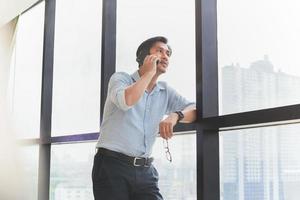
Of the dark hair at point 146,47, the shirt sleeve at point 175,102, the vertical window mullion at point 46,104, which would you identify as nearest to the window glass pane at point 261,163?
the shirt sleeve at point 175,102

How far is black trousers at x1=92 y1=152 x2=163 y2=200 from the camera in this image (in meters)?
2.28

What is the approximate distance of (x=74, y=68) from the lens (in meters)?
4.16

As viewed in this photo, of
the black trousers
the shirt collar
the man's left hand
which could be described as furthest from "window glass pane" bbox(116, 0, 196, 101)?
the black trousers

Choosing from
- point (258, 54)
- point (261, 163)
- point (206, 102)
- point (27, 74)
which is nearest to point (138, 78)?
point (206, 102)

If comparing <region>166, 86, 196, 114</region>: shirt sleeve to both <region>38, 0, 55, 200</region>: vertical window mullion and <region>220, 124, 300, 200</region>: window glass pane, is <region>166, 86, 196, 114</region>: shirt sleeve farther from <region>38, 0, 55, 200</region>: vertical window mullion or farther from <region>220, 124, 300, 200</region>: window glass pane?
<region>38, 0, 55, 200</region>: vertical window mullion

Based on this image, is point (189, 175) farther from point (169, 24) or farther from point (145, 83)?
point (169, 24)

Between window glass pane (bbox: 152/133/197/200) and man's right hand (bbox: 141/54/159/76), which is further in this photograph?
window glass pane (bbox: 152/133/197/200)

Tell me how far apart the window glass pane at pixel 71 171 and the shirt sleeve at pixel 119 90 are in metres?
1.41

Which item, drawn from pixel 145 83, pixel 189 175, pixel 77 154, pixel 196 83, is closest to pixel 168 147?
pixel 189 175

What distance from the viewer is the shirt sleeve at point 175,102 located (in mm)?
2525

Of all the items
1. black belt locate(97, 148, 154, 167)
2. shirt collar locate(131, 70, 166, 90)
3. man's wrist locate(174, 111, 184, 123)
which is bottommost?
black belt locate(97, 148, 154, 167)

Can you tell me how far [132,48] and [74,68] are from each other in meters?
0.97

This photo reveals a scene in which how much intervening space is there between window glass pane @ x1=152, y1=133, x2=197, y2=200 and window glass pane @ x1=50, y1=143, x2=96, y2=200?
914 mm

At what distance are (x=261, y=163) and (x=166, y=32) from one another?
1127mm
